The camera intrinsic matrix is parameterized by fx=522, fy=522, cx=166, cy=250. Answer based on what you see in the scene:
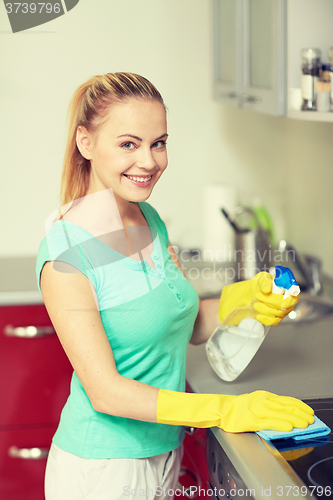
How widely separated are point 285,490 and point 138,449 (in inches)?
12.9

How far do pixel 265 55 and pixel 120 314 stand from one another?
0.81 m

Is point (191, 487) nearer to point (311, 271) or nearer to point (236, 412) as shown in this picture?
point (236, 412)

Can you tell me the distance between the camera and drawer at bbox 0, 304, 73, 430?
4.97ft

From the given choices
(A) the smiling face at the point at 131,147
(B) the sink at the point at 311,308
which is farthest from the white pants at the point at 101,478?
(B) the sink at the point at 311,308

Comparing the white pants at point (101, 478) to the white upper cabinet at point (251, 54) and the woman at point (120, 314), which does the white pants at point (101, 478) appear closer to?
the woman at point (120, 314)

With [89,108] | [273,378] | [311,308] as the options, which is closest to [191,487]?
[273,378]

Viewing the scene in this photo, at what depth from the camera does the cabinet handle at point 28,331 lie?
4.94 ft

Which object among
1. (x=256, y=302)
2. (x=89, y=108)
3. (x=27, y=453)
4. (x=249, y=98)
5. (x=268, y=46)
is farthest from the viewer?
(x=27, y=453)

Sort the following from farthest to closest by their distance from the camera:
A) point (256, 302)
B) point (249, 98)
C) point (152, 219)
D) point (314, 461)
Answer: point (249, 98) < point (152, 219) < point (256, 302) < point (314, 461)

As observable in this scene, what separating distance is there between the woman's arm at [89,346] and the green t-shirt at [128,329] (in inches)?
1.3

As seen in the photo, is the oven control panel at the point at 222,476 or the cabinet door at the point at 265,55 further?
the cabinet door at the point at 265,55

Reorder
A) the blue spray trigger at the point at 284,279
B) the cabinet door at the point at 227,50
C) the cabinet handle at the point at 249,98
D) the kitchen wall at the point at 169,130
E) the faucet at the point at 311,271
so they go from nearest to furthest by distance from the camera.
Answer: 1. the blue spray trigger at the point at 284,279
2. the kitchen wall at the point at 169,130
3. the cabinet handle at the point at 249,98
4. the cabinet door at the point at 227,50
5. the faucet at the point at 311,271

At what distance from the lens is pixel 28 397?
5.06 feet

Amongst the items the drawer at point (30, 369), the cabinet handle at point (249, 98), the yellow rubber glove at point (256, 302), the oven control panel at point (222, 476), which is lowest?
the drawer at point (30, 369)
